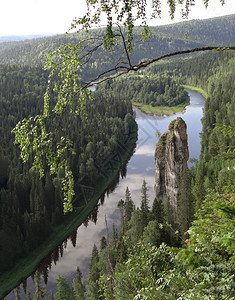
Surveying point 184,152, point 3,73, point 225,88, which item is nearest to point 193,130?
point 225,88

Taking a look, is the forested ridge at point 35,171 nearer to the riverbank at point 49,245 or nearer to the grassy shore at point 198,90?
the riverbank at point 49,245

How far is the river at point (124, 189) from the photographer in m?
46.0

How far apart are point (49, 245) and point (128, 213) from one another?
51.2 ft

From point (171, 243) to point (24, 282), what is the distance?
24.8 meters

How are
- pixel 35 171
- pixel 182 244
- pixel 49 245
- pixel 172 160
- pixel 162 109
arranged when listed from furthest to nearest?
pixel 162 109 < pixel 49 245 < pixel 172 160 < pixel 182 244 < pixel 35 171

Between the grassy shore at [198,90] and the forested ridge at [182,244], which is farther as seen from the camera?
the grassy shore at [198,90]

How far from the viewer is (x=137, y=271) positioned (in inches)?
335

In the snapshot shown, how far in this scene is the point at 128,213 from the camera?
49.9 metres

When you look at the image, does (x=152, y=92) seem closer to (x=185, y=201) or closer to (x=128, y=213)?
(x=128, y=213)

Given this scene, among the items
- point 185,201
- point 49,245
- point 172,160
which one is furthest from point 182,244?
point 49,245

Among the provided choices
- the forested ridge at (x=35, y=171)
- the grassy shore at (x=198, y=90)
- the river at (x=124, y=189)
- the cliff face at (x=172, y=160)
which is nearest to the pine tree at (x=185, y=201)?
the cliff face at (x=172, y=160)

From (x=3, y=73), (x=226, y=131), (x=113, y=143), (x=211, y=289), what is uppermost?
(x=3, y=73)

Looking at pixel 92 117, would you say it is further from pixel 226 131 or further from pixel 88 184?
pixel 226 131

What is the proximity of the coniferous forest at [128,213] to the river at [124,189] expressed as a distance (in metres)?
2.79
